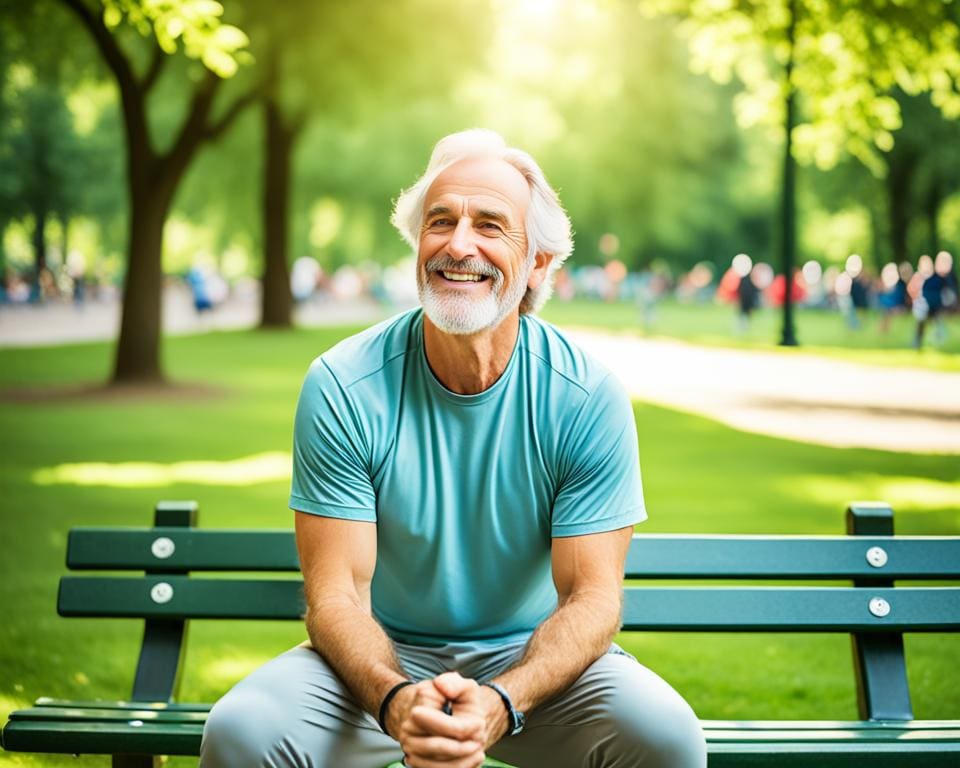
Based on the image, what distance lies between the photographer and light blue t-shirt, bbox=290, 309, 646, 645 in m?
3.11

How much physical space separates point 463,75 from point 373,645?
63.1ft

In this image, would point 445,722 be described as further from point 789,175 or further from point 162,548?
point 789,175

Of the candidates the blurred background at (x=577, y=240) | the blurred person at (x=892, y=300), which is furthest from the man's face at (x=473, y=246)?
the blurred person at (x=892, y=300)

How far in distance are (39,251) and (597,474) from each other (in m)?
42.9

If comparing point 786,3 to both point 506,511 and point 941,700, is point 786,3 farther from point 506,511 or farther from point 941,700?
point 506,511

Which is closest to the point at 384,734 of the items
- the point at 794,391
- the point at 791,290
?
the point at 794,391

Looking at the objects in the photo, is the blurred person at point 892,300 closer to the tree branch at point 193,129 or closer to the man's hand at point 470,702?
the tree branch at point 193,129

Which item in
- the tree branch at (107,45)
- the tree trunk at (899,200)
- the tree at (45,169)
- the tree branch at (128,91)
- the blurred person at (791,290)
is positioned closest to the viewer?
the tree branch at (107,45)

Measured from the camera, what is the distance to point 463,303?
3.15 meters

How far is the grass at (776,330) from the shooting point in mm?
19719

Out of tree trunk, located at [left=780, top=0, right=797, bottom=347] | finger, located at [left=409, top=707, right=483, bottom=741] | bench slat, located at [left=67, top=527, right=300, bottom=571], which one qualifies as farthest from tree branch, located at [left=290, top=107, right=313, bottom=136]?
finger, located at [left=409, top=707, right=483, bottom=741]

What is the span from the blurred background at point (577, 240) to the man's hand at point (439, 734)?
6.91 ft

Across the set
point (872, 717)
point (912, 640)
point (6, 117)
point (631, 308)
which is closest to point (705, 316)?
point (631, 308)

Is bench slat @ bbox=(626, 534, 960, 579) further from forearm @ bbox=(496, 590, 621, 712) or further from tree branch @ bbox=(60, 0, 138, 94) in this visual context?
tree branch @ bbox=(60, 0, 138, 94)
